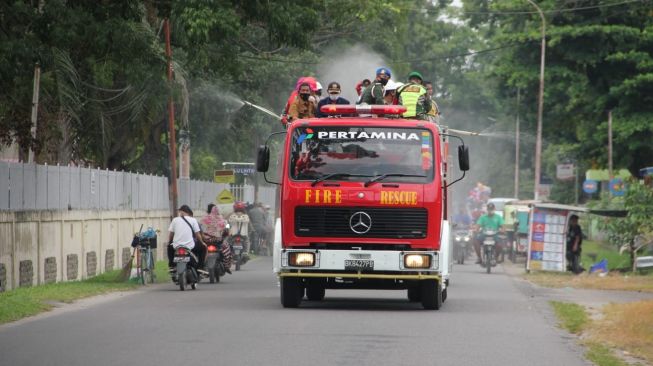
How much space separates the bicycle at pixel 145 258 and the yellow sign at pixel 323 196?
881 cm

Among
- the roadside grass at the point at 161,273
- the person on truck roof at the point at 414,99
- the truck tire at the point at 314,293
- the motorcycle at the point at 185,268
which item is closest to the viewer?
the person on truck roof at the point at 414,99

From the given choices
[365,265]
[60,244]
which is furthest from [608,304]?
[60,244]

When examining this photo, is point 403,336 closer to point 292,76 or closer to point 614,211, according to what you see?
point 614,211

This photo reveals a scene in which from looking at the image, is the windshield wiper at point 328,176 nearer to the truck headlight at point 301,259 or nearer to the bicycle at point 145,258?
the truck headlight at point 301,259

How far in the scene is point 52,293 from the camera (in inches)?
923

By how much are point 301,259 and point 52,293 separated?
552 cm

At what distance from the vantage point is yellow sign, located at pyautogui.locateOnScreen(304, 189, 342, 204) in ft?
64.3

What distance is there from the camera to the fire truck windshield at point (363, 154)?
64.7 feet

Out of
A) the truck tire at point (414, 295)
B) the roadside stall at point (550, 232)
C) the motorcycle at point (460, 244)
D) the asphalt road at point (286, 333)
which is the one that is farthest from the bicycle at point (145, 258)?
the motorcycle at point (460, 244)

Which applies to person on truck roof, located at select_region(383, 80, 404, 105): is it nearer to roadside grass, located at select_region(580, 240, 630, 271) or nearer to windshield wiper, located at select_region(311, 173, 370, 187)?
windshield wiper, located at select_region(311, 173, 370, 187)

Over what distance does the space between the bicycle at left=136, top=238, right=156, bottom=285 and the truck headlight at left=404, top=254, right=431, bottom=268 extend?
9364 mm

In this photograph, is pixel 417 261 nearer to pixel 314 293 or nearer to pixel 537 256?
pixel 314 293

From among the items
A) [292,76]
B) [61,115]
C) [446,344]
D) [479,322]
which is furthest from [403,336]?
[292,76]

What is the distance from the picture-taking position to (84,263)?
29781 mm
